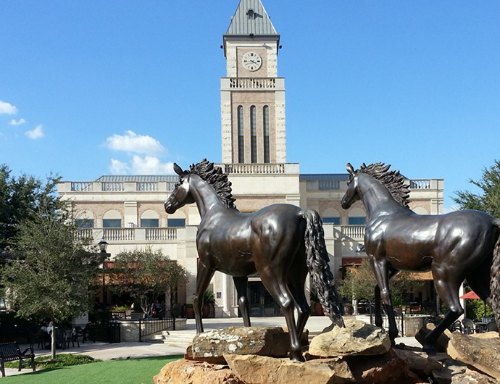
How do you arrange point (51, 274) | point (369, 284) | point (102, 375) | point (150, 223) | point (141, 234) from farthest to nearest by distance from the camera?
point (150, 223), point (141, 234), point (369, 284), point (51, 274), point (102, 375)

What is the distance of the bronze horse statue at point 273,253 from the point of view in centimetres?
774

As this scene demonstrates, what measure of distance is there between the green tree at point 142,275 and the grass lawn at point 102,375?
20479mm

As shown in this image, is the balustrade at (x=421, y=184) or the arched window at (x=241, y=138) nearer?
the arched window at (x=241, y=138)

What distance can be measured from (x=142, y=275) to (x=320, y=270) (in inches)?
1143

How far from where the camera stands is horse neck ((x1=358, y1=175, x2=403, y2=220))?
9.19 meters

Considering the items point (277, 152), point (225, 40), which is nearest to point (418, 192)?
point (277, 152)

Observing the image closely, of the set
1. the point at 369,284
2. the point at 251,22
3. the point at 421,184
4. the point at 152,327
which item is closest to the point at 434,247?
the point at 152,327

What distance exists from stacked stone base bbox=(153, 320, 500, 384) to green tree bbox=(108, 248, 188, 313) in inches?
1089

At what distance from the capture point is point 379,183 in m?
9.58

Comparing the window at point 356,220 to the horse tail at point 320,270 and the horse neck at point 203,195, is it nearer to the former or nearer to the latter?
the horse neck at point 203,195

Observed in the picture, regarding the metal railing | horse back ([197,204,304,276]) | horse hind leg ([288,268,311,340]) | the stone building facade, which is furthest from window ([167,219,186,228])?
horse hind leg ([288,268,311,340])

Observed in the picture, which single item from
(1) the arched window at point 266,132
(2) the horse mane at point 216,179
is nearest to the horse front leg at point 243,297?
(2) the horse mane at point 216,179

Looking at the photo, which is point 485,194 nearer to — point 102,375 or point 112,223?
point 102,375

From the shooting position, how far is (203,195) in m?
9.70
